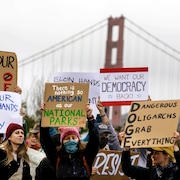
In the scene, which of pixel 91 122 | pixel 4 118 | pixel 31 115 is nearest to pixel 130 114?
pixel 91 122

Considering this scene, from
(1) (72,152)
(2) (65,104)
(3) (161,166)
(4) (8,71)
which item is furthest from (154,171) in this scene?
(4) (8,71)

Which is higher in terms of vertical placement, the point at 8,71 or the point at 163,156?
the point at 8,71

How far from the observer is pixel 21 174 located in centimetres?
620

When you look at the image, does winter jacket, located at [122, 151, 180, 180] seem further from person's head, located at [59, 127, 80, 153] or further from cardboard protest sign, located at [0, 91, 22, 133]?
cardboard protest sign, located at [0, 91, 22, 133]

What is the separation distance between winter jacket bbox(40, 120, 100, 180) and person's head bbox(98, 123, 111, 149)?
942mm

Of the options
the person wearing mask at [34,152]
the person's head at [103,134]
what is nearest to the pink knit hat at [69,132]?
the person's head at [103,134]

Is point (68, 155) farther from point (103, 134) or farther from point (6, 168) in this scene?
point (103, 134)

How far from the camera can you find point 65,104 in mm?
6551

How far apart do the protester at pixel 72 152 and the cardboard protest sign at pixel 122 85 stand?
1.51 m

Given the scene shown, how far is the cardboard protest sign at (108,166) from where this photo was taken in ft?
23.2

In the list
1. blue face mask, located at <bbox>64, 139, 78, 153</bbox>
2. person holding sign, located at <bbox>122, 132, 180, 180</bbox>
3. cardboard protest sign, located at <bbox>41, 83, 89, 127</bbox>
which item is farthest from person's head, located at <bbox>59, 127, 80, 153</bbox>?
person holding sign, located at <bbox>122, 132, 180, 180</bbox>

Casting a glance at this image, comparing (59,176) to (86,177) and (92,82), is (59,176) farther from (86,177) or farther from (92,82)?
(92,82)

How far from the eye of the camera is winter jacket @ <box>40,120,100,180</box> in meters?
6.18

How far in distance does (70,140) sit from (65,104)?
1.61 feet
